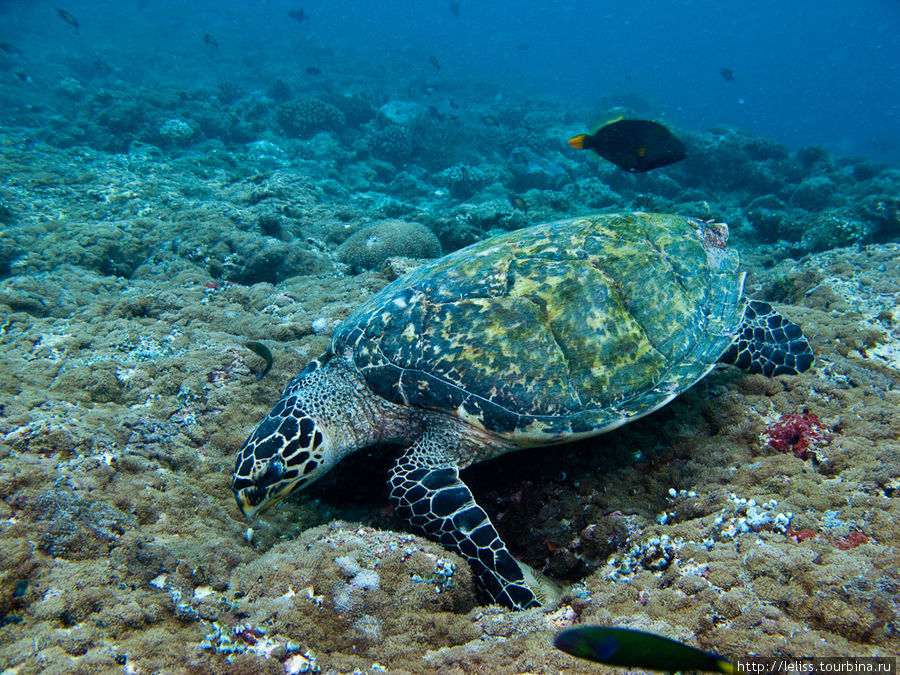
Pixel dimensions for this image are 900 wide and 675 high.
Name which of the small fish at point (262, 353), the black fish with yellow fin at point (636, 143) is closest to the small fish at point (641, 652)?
the small fish at point (262, 353)

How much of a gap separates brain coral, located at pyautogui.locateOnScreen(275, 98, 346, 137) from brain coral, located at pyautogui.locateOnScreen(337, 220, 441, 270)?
13.9 metres

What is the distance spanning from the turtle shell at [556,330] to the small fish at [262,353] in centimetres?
67

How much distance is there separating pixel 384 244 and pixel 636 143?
431 cm

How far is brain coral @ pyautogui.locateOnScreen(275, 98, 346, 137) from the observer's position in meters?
18.4

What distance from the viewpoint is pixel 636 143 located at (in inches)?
216

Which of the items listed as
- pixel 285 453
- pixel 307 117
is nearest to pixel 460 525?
pixel 285 453

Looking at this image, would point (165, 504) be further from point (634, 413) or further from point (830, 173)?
point (830, 173)

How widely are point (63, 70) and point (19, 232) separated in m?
29.7

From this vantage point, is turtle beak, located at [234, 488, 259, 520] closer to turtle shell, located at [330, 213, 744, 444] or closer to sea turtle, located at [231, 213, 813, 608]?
sea turtle, located at [231, 213, 813, 608]

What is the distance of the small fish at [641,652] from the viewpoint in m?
1.02

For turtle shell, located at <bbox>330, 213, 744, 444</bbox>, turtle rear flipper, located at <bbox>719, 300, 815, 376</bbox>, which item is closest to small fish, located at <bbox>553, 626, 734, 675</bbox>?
turtle shell, located at <bbox>330, 213, 744, 444</bbox>

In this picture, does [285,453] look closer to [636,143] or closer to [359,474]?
[359,474]

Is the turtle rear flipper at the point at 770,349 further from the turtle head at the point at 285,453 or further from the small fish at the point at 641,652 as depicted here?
the turtle head at the point at 285,453

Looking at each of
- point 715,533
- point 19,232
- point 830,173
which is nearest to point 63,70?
point 19,232
